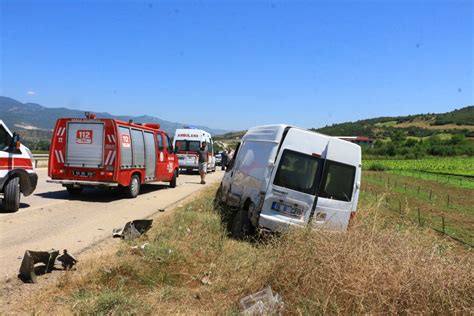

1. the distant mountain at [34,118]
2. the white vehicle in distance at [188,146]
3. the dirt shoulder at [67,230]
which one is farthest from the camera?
the distant mountain at [34,118]

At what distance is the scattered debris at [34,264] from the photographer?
5219mm

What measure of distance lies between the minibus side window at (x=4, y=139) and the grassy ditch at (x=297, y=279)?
18.1 ft

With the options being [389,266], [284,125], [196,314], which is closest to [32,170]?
[284,125]

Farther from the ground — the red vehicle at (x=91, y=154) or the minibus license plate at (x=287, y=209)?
the red vehicle at (x=91, y=154)

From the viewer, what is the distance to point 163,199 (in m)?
14.3

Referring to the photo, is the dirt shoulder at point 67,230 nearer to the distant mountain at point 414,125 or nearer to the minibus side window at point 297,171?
the minibus side window at point 297,171

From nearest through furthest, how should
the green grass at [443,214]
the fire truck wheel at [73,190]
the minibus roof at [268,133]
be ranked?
the minibus roof at [268,133] → the green grass at [443,214] → the fire truck wheel at [73,190]

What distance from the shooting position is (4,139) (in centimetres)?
1002

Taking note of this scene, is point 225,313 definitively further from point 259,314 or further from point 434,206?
point 434,206

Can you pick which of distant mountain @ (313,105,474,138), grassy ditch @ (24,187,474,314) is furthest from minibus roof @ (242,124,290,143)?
distant mountain @ (313,105,474,138)

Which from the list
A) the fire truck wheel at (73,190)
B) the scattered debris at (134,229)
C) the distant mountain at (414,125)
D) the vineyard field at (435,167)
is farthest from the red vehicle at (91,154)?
the distant mountain at (414,125)

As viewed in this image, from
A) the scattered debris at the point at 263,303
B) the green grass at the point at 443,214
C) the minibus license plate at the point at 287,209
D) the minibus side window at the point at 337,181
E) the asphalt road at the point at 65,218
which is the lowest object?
the green grass at the point at 443,214

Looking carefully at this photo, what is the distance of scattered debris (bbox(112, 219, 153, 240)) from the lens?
24.9 feet

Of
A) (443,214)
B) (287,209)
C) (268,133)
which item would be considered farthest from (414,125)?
(287,209)
